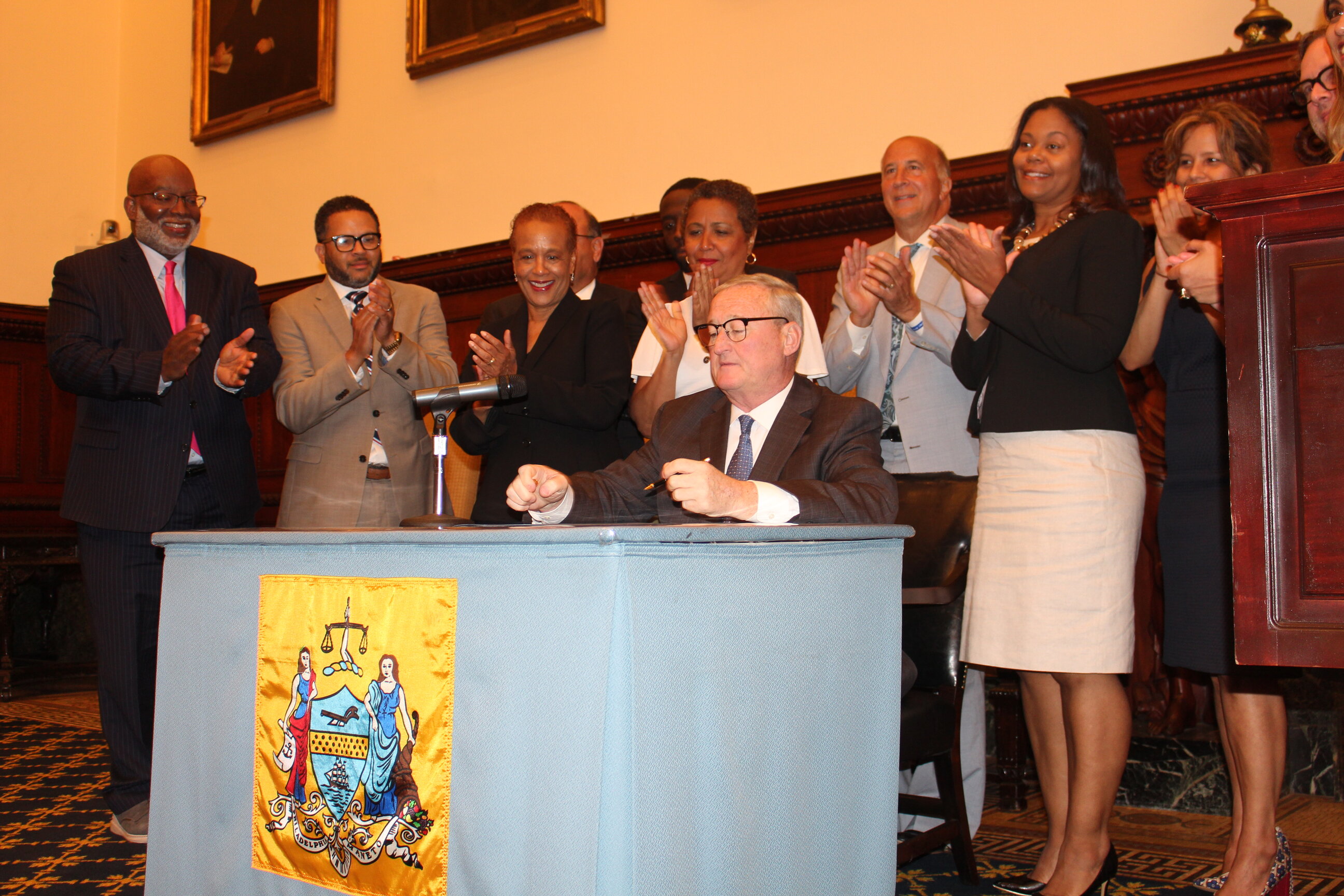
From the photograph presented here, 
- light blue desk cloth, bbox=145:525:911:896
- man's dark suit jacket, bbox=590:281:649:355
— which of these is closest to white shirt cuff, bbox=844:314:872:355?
man's dark suit jacket, bbox=590:281:649:355

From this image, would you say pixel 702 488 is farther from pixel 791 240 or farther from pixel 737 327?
pixel 791 240

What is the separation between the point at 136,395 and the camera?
334 cm

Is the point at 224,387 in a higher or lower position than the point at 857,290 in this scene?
lower

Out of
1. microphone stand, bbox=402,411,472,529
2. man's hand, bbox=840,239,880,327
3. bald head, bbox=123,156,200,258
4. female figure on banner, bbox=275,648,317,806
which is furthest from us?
bald head, bbox=123,156,200,258

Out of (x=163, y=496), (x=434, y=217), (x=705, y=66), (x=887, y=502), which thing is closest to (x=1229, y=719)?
(x=887, y=502)

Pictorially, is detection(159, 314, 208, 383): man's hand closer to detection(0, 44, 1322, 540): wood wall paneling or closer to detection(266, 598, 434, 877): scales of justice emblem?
detection(266, 598, 434, 877): scales of justice emblem

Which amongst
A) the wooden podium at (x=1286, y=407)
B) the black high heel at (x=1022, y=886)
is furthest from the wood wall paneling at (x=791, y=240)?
the wooden podium at (x=1286, y=407)

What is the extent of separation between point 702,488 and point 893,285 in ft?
4.35

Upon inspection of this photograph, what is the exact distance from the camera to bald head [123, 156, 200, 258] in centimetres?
353

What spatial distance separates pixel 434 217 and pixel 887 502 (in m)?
4.77

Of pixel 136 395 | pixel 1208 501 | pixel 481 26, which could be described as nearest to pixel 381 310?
pixel 136 395

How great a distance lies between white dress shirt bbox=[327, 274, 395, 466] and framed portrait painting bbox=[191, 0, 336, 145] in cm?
376

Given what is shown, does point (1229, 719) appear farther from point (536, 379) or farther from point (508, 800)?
→ point (536, 379)

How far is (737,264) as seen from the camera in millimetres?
3432
